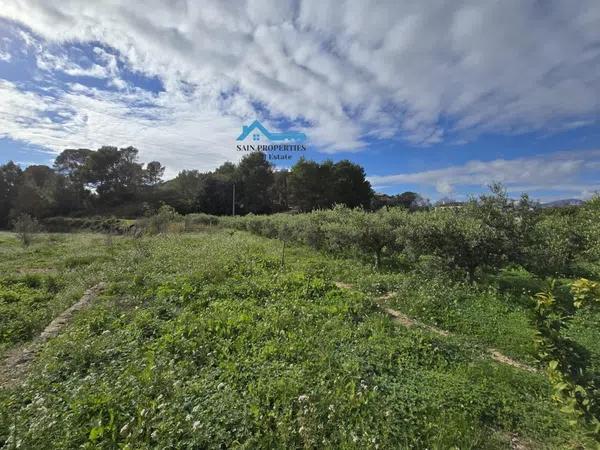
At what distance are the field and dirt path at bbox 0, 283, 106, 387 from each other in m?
0.19

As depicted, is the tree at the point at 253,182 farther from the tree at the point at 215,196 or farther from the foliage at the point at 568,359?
the foliage at the point at 568,359

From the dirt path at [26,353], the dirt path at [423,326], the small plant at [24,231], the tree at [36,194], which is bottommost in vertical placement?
the dirt path at [26,353]

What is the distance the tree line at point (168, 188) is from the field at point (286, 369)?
30.8m

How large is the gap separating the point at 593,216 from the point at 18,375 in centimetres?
1019

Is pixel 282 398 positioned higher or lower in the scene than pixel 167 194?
lower

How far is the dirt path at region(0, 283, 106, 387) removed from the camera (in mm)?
3751

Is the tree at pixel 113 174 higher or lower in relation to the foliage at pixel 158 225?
higher

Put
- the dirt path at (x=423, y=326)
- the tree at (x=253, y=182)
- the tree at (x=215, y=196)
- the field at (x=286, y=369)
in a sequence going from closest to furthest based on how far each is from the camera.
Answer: the field at (x=286, y=369)
the dirt path at (x=423, y=326)
the tree at (x=215, y=196)
the tree at (x=253, y=182)

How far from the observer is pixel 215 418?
281 cm

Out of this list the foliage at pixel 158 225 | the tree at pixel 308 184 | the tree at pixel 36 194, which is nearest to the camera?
the foliage at pixel 158 225

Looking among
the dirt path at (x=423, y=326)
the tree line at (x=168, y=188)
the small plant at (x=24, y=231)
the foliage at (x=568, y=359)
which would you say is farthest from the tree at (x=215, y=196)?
the foliage at (x=568, y=359)

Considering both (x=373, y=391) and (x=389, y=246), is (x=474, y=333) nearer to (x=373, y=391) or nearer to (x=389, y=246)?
(x=373, y=391)

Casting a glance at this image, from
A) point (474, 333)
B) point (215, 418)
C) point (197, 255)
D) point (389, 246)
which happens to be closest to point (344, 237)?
point (389, 246)

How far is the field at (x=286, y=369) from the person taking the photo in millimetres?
2691
